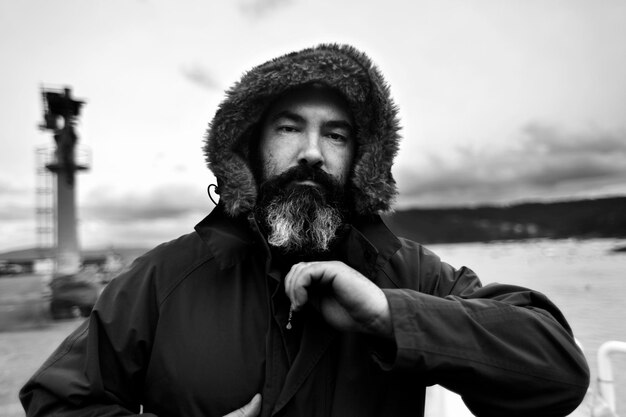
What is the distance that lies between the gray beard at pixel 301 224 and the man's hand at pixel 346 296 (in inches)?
15.8

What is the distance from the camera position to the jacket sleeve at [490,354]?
1.28 metres

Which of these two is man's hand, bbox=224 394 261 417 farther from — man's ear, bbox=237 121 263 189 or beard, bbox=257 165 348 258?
man's ear, bbox=237 121 263 189

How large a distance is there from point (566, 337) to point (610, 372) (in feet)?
5.26

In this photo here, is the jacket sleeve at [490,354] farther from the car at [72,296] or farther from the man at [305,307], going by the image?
the car at [72,296]

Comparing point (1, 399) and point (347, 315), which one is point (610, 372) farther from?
point (1, 399)

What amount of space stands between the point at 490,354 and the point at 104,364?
125 centimetres

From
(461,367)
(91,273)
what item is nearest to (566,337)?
(461,367)

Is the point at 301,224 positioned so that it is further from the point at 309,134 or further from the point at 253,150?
the point at 253,150

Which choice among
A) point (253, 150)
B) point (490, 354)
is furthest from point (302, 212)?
point (490, 354)

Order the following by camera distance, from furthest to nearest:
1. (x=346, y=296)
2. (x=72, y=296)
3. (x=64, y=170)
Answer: (x=64, y=170) → (x=72, y=296) → (x=346, y=296)

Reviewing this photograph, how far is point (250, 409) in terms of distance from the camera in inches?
54.9

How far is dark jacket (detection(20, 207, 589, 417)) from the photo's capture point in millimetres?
1310

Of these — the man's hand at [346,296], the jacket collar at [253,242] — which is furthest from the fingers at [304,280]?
the jacket collar at [253,242]

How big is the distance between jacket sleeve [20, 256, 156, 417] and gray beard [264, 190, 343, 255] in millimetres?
519
